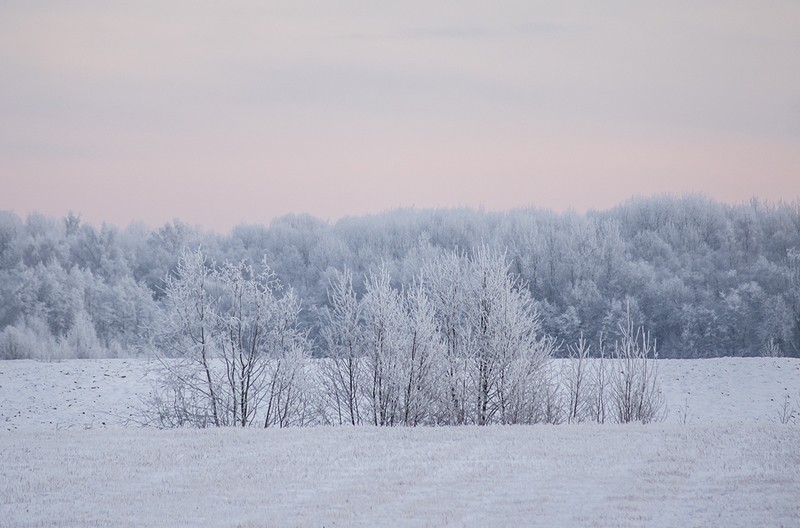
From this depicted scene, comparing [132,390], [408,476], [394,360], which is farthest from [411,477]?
[132,390]

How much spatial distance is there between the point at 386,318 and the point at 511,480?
1363 centimetres

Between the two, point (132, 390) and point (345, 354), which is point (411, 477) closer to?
point (345, 354)

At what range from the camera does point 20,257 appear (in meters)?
77.9

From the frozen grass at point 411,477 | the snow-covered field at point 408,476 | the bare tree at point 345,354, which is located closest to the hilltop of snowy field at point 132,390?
the bare tree at point 345,354

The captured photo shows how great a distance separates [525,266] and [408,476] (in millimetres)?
61108

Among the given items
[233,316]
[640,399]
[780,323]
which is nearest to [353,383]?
[233,316]

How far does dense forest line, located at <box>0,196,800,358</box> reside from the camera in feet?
203

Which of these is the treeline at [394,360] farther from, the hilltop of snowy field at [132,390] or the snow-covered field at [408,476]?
the snow-covered field at [408,476]

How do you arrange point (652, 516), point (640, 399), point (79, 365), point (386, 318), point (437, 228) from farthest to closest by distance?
point (437, 228) → point (79, 365) → point (386, 318) → point (640, 399) → point (652, 516)

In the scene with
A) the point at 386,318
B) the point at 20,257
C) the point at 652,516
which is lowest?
the point at 652,516

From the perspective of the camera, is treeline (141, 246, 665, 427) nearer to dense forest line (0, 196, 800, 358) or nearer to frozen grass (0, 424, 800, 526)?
frozen grass (0, 424, 800, 526)

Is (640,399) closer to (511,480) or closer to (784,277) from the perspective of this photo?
(511,480)

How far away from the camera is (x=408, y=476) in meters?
13.2

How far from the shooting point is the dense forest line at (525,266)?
203ft
